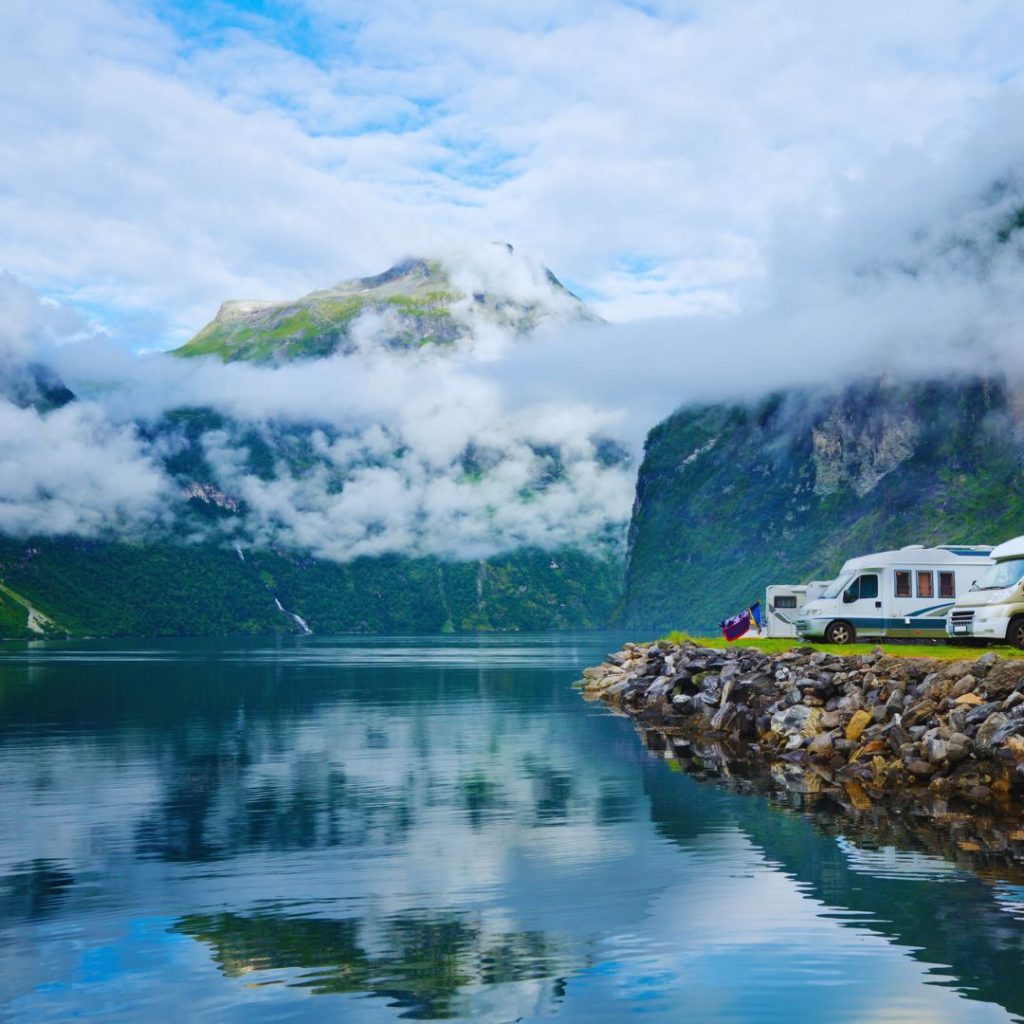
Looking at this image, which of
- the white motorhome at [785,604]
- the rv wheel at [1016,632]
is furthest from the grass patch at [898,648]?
the white motorhome at [785,604]

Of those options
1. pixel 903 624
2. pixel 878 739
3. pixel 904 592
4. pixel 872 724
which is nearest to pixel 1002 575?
pixel 904 592

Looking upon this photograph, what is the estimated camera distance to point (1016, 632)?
4306 centimetres

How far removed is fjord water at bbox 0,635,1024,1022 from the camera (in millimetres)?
14531

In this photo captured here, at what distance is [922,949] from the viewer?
53.2 ft

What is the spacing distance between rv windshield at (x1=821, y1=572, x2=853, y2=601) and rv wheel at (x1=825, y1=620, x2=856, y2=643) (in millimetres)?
1417

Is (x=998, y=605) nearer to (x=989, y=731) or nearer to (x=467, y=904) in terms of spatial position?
(x=989, y=731)

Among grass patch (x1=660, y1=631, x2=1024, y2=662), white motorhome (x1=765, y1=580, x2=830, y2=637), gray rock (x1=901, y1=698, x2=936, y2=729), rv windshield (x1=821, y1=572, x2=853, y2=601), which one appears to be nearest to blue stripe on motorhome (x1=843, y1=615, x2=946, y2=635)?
grass patch (x1=660, y1=631, x2=1024, y2=662)

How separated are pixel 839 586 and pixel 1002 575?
12.7m

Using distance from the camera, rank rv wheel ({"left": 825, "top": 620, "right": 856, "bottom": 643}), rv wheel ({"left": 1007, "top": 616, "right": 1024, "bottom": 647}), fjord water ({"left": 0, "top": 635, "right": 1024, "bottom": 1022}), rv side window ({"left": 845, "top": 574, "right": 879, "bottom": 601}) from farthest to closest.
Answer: rv wheel ({"left": 825, "top": 620, "right": 856, "bottom": 643}) < rv side window ({"left": 845, "top": 574, "right": 879, "bottom": 601}) < rv wheel ({"left": 1007, "top": 616, "right": 1024, "bottom": 647}) < fjord water ({"left": 0, "top": 635, "right": 1024, "bottom": 1022})

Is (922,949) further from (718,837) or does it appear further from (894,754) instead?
(894,754)

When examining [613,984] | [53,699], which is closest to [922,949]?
[613,984]

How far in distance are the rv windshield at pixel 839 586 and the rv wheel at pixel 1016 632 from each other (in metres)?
12.5

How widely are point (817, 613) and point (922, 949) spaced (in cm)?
4151

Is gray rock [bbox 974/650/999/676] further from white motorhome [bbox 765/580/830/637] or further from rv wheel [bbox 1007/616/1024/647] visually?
white motorhome [bbox 765/580/830/637]
